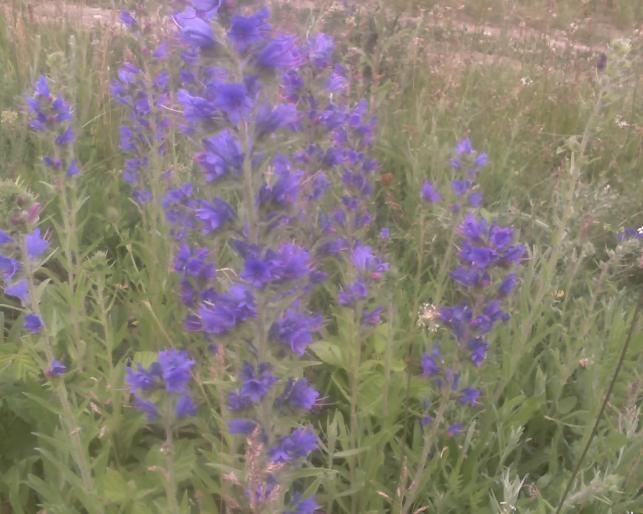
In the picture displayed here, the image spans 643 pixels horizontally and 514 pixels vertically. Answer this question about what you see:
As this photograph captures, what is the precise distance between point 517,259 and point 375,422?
965 millimetres

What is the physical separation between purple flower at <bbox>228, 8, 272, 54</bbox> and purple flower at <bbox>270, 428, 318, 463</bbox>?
0.93 metres

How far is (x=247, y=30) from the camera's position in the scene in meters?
1.47

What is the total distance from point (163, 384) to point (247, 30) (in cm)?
84

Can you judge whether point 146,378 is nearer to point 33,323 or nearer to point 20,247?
point 33,323

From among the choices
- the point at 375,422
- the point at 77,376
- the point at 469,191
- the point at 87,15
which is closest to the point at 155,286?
the point at 77,376

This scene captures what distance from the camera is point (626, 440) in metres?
2.27

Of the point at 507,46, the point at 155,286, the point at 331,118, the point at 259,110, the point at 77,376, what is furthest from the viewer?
the point at 507,46

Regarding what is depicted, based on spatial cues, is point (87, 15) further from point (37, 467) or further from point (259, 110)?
point (259, 110)

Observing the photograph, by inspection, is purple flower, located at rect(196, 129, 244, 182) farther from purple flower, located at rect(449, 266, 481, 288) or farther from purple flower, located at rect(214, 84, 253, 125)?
purple flower, located at rect(449, 266, 481, 288)

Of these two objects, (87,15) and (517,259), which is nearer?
(517,259)

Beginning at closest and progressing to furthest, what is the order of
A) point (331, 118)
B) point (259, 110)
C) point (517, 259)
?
point (259, 110)
point (517, 259)
point (331, 118)

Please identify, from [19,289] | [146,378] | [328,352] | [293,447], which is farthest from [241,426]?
[328,352]

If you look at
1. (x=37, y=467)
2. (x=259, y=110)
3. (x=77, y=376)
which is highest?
(x=259, y=110)

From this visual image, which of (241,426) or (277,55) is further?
(241,426)
